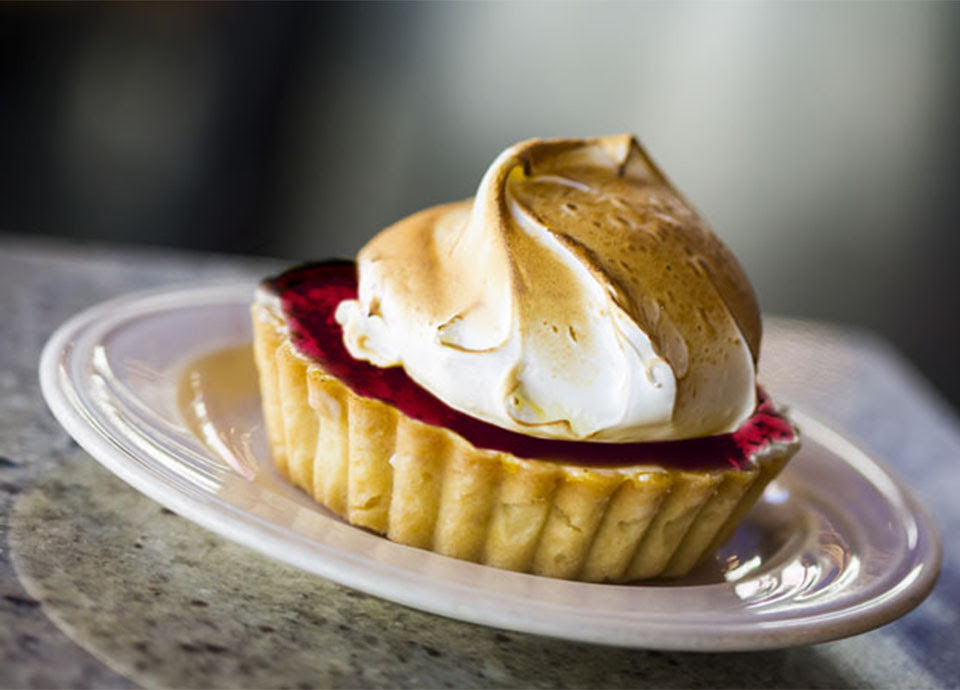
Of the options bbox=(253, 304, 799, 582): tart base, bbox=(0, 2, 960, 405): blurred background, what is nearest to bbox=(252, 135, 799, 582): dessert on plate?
bbox=(253, 304, 799, 582): tart base

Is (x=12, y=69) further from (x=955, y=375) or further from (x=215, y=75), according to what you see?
(x=955, y=375)

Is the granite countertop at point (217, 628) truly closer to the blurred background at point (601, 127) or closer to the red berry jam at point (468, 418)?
the red berry jam at point (468, 418)

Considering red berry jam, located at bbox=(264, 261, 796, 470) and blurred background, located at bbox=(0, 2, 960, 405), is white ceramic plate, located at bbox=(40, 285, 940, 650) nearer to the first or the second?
red berry jam, located at bbox=(264, 261, 796, 470)

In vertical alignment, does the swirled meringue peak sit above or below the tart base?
above

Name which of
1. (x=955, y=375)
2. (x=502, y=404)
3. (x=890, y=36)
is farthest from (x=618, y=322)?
(x=890, y=36)

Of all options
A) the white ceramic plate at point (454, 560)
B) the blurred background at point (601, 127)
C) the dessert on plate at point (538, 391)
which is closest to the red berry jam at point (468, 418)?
the dessert on plate at point (538, 391)
